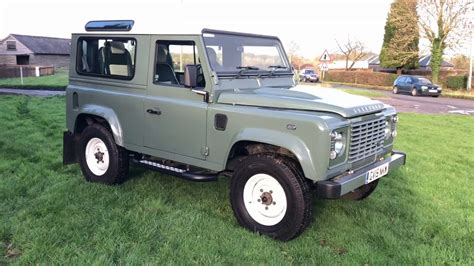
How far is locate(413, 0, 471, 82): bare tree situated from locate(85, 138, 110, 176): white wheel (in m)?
31.6

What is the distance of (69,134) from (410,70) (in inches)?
1545

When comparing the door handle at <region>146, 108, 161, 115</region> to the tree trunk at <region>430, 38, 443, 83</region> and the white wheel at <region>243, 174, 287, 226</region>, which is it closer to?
the white wheel at <region>243, 174, 287, 226</region>

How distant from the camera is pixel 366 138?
180 inches

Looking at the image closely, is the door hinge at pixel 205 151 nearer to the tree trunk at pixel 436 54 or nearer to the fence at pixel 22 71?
the tree trunk at pixel 436 54

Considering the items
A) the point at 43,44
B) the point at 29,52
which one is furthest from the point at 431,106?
the point at 43,44

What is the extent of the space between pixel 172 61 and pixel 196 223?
6.51 feet

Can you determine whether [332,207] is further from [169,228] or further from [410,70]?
[410,70]

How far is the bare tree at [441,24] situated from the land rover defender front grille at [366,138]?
3081 centimetres

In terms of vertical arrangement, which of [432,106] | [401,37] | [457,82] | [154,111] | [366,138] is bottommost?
[432,106]

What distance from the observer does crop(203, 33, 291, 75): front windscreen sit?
16.3 ft

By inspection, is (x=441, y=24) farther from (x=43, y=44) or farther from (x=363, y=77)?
(x=43, y=44)

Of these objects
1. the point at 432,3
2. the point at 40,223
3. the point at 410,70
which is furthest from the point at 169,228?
the point at 410,70

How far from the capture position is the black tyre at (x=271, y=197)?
4.19 m

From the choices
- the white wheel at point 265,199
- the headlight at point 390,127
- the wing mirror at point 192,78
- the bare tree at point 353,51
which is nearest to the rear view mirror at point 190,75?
the wing mirror at point 192,78
